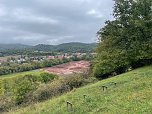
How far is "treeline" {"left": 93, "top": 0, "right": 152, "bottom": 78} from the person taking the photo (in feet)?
126

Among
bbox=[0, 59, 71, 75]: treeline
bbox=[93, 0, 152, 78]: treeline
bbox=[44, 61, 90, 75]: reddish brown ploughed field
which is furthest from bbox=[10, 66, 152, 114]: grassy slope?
bbox=[0, 59, 71, 75]: treeline

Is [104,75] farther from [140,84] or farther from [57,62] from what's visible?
[57,62]

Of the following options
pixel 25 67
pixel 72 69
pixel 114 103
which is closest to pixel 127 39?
pixel 114 103

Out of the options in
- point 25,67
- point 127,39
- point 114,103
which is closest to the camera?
point 114,103

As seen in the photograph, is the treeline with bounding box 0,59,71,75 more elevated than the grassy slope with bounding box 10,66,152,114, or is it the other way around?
the grassy slope with bounding box 10,66,152,114

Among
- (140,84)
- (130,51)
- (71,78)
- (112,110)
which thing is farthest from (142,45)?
(112,110)

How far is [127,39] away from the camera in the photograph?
1572 inches

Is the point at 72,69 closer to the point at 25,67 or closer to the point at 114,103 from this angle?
the point at 114,103

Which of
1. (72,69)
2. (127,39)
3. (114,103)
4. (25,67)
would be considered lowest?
(25,67)

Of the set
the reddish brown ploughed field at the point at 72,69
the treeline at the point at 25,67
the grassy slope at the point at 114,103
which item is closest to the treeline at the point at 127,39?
the reddish brown ploughed field at the point at 72,69

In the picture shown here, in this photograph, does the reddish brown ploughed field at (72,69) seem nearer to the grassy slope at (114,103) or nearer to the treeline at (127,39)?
the treeline at (127,39)

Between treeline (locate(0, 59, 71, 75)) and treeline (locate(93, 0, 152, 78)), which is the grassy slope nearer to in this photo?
treeline (locate(93, 0, 152, 78))

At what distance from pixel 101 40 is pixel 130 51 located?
295 inches

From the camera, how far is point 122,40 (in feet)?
134
